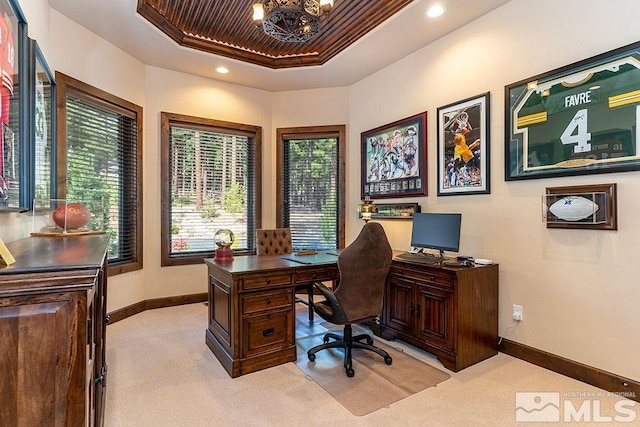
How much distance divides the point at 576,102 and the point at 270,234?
3269 millimetres

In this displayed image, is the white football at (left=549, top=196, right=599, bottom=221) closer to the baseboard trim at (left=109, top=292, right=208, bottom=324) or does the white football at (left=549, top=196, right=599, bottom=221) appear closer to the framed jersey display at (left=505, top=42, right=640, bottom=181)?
the framed jersey display at (left=505, top=42, right=640, bottom=181)

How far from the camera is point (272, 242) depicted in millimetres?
4148

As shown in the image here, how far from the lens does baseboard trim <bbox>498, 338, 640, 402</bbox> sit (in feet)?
7.46

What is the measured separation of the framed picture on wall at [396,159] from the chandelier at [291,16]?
1.68 metres

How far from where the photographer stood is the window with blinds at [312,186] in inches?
199

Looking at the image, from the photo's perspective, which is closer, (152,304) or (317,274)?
(317,274)

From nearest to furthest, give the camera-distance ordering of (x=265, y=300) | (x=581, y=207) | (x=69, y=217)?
(x=69, y=217) < (x=581, y=207) < (x=265, y=300)

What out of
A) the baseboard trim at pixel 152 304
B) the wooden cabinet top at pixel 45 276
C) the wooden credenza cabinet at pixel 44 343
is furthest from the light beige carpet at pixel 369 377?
the baseboard trim at pixel 152 304

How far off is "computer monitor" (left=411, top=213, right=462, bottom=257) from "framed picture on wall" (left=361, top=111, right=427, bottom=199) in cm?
57

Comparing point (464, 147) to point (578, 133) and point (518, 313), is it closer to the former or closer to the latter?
point (578, 133)

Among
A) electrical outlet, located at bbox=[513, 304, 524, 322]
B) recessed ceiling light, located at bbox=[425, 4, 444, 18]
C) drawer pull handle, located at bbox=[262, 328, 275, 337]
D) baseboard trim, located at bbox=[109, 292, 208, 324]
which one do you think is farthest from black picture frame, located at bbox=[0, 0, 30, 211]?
electrical outlet, located at bbox=[513, 304, 524, 322]

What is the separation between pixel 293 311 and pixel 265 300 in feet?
0.94

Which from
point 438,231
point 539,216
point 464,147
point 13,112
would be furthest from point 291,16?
point 539,216

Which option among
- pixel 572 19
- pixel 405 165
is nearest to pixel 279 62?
pixel 405 165
